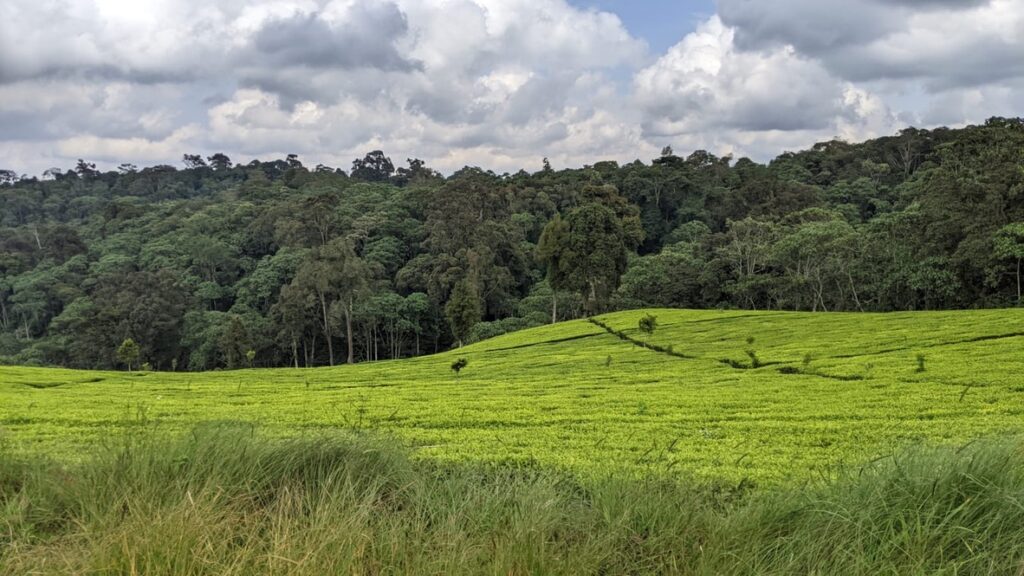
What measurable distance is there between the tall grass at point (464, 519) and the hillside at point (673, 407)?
854mm

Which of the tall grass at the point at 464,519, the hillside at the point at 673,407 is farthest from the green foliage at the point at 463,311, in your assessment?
the tall grass at the point at 464,519

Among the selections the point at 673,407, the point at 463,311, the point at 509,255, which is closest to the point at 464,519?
the point at 673,407

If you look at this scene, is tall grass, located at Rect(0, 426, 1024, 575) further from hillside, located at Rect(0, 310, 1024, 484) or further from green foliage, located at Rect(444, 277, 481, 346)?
green foliage, located at Rect(444, 277, 481, 346)

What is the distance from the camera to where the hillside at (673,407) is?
22.1ft

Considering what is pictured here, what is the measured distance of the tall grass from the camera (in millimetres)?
3494

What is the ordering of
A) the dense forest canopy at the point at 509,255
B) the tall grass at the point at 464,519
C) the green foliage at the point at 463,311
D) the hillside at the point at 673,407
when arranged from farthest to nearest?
the green foliage at the point at 463,311 < the dense forest canopy at the point at 509,255 < the hillside at the point at 673,407 < the tall grass at the point at 464,519

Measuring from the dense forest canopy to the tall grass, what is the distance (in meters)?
31.2

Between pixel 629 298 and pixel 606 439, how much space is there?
1743 inches

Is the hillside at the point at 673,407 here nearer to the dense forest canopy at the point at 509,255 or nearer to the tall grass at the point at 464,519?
the tall grass at the point at 464,519

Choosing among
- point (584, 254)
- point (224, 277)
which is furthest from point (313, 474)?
point (224, 277)

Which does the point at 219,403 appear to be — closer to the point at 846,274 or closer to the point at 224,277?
the point at 846,274

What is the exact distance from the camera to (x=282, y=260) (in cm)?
6425

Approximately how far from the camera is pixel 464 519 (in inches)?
164

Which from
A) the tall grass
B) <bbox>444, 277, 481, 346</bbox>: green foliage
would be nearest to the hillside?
the tall grass
